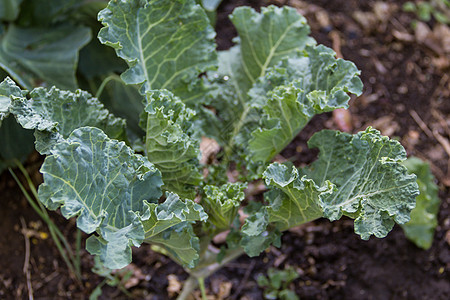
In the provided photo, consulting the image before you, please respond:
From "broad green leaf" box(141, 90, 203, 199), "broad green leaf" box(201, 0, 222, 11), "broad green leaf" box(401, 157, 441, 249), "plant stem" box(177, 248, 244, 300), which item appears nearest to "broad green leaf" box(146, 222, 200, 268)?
"broad green leaf" box(141, 90, 203, 199)

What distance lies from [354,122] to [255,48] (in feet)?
3.51

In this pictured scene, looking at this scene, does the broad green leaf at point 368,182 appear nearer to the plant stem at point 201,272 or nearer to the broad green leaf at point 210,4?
the plant stem at point 201,272

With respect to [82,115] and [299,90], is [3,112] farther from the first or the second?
[299,90]

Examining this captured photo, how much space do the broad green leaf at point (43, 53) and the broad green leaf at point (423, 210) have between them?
1.78 meters

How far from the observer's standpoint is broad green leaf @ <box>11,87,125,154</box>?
1.94m

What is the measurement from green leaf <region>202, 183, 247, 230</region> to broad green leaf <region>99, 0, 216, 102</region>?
0.48 metres

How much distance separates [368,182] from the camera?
2.03 m

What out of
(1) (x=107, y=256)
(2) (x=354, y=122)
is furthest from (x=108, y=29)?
(2) (x=354, y=122)

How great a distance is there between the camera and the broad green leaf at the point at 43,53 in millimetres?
2689

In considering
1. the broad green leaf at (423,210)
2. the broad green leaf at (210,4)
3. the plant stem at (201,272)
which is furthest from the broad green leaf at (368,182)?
the broad green leaf at (210,4)

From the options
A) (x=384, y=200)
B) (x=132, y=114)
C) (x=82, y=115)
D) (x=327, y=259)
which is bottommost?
(x=327, y=259)

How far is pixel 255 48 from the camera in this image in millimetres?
2531

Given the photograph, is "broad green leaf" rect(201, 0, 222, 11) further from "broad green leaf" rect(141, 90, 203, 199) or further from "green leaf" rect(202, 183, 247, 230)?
"green leaf" rect(202, 183, 247, 230)

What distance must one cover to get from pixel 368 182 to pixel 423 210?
0.85 metres
